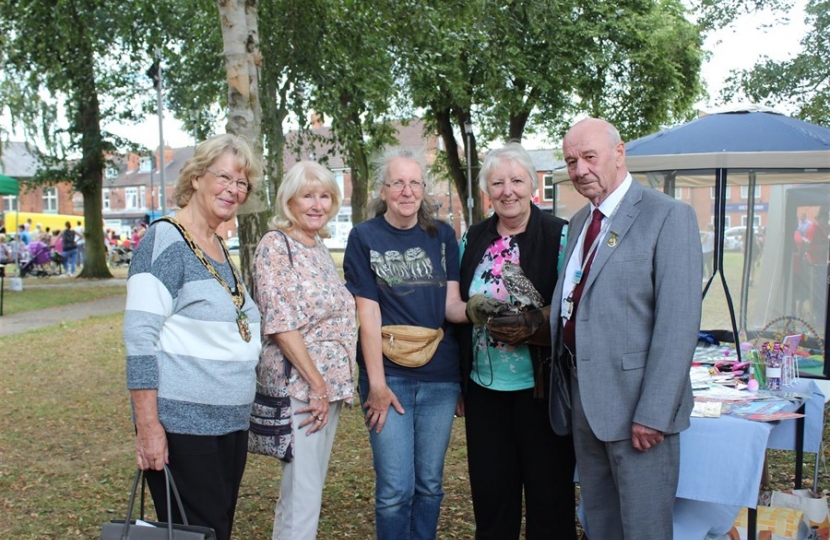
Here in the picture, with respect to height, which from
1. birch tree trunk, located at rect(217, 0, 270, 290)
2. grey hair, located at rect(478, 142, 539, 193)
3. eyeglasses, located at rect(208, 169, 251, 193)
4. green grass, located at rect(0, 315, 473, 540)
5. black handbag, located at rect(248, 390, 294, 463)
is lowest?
green grass, located at rect(0, 315, 473, 540)

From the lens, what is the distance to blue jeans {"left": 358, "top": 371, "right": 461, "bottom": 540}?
3.13 meters

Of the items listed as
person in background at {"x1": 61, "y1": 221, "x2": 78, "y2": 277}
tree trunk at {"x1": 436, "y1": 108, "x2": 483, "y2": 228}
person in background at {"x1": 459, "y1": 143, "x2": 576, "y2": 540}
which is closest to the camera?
person in background at {"x1": 459, "y1": 143, "x2": 576, "y2": 540}

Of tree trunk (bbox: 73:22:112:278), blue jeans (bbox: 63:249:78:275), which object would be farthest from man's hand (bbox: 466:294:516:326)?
blue jeans (bbox: 63:249:78:275)

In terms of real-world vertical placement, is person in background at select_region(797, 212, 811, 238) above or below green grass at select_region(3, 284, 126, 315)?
above

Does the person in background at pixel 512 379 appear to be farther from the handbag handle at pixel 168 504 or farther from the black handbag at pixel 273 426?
the handbag handle at pixel 168 504

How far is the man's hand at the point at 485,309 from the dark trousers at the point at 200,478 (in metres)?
0.98

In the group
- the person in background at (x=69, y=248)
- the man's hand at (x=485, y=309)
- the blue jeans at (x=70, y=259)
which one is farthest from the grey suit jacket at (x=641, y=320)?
the blue jeans at (x=70, y=259)

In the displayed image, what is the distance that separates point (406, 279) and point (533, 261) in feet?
1.67

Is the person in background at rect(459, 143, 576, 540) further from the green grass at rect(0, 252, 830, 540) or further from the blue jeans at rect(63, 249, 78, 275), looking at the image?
the blue jeans at rect(63, 249, 78, 275)

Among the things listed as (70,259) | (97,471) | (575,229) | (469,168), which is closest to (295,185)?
(575,229)

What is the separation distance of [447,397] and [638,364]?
0.87 meters

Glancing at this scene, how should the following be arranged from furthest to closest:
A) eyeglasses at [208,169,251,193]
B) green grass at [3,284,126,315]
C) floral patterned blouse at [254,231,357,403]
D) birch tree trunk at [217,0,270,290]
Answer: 1. green grass at [3,284,126,315]
2. birch tree trunk at [217,0,270,290]
3. floral patterned blouse at [254,231,357,403]
4. eyeglasses at [208,169,251,193]

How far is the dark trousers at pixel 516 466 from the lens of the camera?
3121 millimetres

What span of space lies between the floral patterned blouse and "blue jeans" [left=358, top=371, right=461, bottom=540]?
0.25 metres
